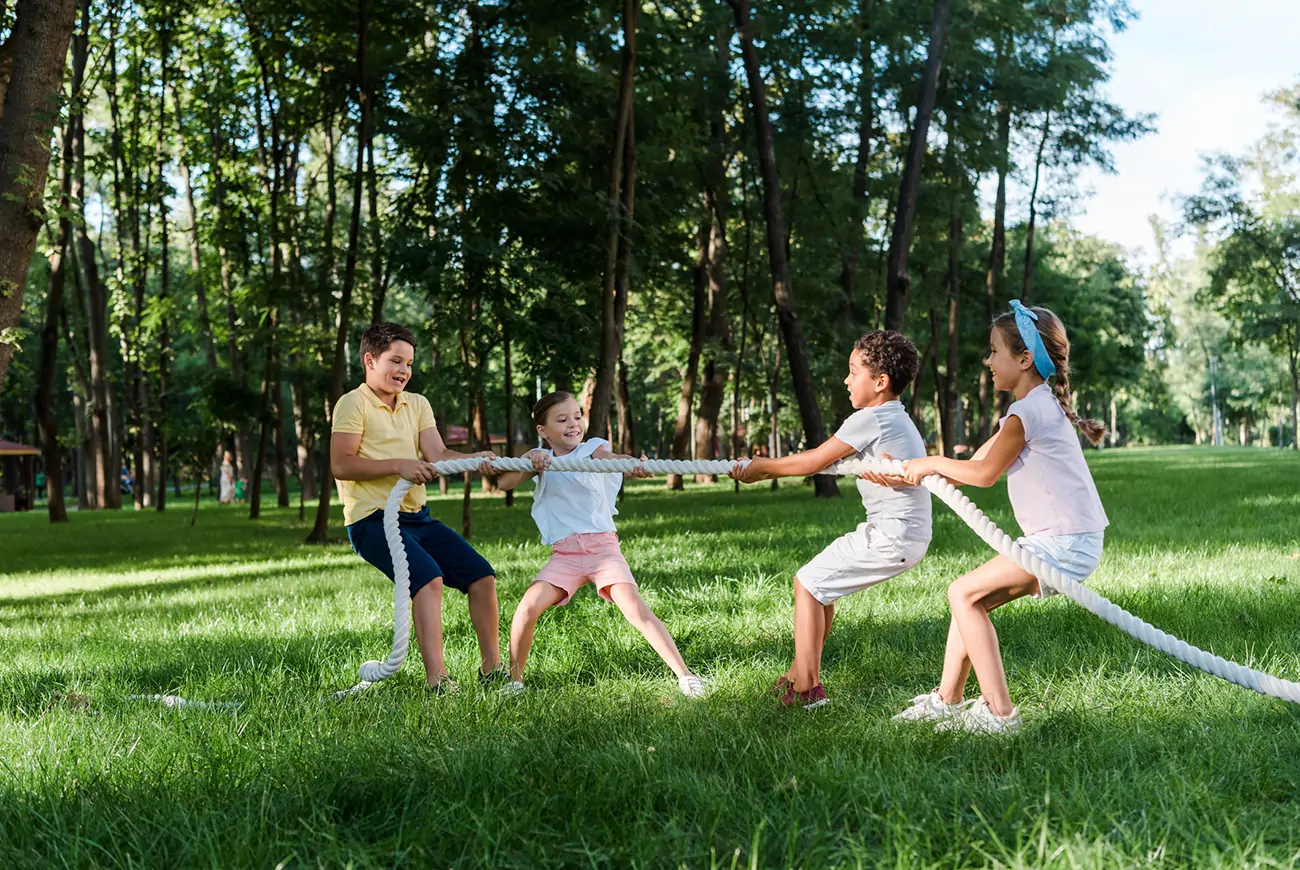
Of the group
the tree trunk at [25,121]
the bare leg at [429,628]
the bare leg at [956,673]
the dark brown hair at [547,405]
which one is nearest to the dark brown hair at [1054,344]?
the bare leg at [956,673]

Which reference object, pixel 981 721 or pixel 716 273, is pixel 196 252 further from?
pixel 981 721

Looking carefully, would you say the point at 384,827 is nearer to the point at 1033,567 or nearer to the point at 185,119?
the point at 1033,567

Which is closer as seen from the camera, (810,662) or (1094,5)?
(810,662)

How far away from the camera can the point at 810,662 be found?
476 cm

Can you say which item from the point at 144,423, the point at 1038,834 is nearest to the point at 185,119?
the point at 144,423

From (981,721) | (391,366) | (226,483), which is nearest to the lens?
(981,721)

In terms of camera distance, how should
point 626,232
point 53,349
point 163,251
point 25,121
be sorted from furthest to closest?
1. point 163,251
2. point 53,349
3. point 626,232
4. point 25,121

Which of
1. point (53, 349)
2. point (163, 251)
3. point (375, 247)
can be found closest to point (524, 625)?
point (375, 247)

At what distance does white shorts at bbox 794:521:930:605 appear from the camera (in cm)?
476

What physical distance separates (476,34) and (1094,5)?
15.4 metres

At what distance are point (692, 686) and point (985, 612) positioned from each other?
1348mm

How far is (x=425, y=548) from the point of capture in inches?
222

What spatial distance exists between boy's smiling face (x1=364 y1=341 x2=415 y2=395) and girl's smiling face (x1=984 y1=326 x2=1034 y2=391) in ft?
9.22

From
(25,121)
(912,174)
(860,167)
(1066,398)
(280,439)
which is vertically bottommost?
(280,439)
